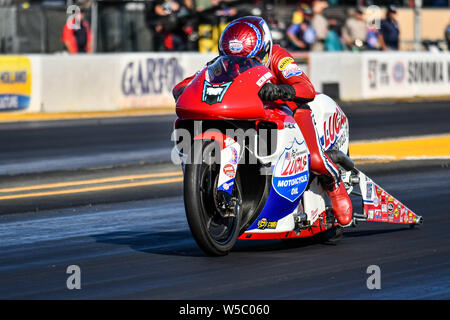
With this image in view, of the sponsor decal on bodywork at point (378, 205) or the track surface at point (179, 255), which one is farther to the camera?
the sponsor decal on bodywork at point (378, 205)

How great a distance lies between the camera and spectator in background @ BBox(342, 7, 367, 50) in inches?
1085

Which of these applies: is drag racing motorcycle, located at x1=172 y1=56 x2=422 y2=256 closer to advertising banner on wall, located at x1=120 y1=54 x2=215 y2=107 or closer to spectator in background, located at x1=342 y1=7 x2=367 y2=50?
advertising banner on wall, located at x1=120 y1=54 x2=215 y2=107

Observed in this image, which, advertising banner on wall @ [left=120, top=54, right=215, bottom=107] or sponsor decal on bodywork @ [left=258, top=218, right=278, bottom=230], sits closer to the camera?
sponsor decal on bodywork @ [left=258, top=218, right=278, bottom=230]

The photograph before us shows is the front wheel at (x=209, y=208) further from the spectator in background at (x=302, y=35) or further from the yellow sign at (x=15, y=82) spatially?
the spectator in background at (x=302, y=35)

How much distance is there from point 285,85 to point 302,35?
19.7m

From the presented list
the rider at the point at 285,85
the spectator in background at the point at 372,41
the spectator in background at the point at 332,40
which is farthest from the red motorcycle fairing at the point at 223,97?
the spectator in background at the point at 372,41

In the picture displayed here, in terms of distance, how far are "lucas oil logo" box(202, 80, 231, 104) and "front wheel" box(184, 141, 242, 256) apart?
10.7 inches

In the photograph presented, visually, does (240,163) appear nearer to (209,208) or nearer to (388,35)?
(209,208)

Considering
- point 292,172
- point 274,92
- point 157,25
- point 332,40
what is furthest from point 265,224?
point 332,40

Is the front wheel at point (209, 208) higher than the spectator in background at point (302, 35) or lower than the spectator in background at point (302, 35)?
lower

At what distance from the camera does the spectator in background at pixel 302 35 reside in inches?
1050

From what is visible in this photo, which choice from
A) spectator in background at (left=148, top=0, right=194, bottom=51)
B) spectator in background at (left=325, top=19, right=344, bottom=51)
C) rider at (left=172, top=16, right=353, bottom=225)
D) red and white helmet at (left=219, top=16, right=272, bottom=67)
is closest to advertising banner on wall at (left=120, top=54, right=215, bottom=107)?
spectator in background at (left=148, top=0, right=194, bottom=51)

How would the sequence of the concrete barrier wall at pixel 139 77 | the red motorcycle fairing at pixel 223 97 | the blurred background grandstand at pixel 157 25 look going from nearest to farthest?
the red motorcycle fairing at pixel 223 97, the concrete barrier wall at pixel 139 77, the blurred background grandstand at pixel 157 25

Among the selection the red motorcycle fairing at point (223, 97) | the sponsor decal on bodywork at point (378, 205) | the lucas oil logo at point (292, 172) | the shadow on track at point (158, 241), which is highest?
the red motorcycle fairing at point (223, 97)
